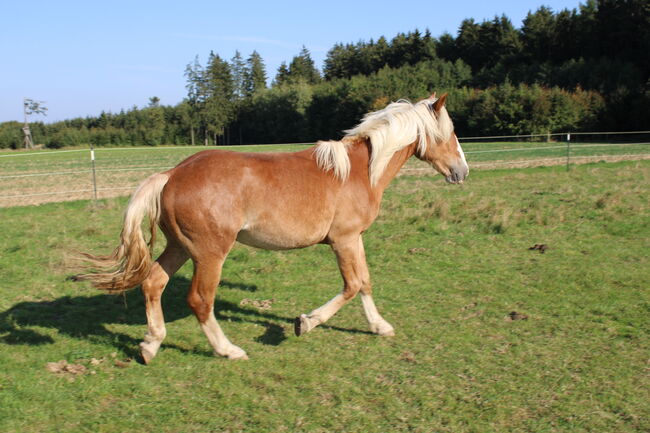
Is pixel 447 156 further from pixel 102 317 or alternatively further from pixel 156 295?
pixel 102 317

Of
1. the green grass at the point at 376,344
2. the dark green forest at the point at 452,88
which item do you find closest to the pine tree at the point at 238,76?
the dark green forest at the point at 452,88

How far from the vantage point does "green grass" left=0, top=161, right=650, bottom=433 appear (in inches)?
135

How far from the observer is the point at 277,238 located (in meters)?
4.39

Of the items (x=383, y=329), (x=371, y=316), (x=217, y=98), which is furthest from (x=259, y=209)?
(x=217, y=98)

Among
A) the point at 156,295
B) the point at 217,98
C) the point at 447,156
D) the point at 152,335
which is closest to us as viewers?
the point at 152,335

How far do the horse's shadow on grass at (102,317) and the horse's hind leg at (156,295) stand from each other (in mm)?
263

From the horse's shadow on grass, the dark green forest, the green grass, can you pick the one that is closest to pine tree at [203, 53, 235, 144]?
the dark green forest

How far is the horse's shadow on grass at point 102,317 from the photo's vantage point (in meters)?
4.81

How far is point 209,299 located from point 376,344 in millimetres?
1549

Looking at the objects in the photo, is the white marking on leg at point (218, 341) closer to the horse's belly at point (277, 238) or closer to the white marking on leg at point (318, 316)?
the white marking on leg at point (318, 316)

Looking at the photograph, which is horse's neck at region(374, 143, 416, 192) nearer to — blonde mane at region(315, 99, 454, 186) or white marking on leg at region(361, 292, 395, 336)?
blonde mane at region(315, 99, 454, 186)

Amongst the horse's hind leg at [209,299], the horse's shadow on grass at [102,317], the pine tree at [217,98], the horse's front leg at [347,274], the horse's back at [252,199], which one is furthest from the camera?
the pine tree at [217,98]

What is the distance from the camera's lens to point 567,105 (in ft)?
148

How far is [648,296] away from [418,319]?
2638mm
